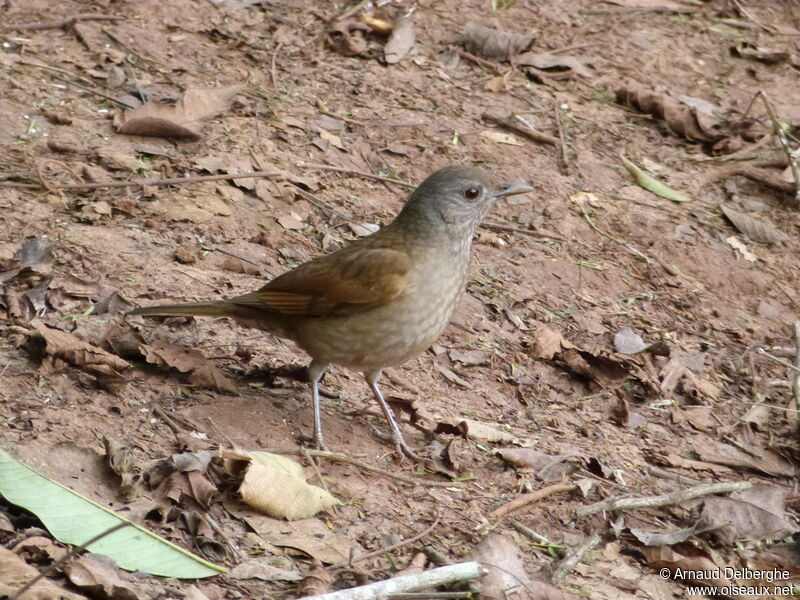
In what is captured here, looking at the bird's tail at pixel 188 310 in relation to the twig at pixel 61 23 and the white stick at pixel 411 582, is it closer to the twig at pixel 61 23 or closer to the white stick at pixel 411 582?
the white stick at pixel 411 582

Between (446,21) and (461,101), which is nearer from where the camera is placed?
(461,101)

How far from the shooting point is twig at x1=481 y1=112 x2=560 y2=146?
8.76m

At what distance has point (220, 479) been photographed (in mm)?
4578

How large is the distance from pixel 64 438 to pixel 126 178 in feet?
9.41

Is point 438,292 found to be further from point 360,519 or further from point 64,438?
point 64,438

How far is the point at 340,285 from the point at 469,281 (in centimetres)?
187

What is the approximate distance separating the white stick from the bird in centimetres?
134

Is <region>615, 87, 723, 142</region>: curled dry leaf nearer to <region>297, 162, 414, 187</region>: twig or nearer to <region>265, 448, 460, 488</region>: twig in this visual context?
<region>297, 162, 414, 187</region>: twig

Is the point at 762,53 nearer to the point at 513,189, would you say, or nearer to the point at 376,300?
the point at 513,189

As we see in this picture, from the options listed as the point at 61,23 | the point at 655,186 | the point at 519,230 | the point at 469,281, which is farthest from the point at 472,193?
the point at 61,23

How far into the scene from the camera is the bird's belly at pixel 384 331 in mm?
5344

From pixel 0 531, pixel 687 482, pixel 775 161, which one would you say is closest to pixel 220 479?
pixel 0 531

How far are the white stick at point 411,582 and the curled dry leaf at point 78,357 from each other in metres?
1.76

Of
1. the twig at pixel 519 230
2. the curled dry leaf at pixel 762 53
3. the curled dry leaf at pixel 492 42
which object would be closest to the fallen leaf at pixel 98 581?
the twig at pixel 519 230
